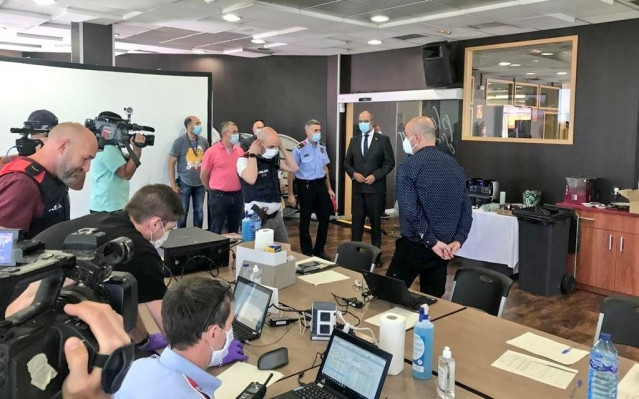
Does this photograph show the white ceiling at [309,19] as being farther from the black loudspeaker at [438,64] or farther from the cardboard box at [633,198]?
the cardboard box at [633,198]

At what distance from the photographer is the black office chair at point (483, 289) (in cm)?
291

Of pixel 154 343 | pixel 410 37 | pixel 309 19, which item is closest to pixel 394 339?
pixel 154 343

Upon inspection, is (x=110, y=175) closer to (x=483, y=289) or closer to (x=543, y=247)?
(x=483, y=289)

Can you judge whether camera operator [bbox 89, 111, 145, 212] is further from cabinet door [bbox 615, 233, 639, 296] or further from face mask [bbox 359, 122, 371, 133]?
cabinet door [bbox 615, 233, 639, 296]

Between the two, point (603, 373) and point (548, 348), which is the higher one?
point (603, 373)

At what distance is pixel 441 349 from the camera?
7.30 ft

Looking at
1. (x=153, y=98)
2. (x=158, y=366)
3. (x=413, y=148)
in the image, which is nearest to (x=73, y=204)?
(x=153, y=98)

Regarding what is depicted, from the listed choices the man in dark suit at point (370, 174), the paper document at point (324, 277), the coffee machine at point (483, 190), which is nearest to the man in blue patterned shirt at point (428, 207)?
the paper document at point (324, 277)

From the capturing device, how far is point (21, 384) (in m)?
0.87

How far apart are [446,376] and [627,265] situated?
423cm

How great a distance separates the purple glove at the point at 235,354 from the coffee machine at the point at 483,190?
482 centimetres

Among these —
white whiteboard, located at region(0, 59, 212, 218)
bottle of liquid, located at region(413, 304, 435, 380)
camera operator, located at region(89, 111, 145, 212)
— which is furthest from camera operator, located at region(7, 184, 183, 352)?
white whiteboard, located at region(0, 59, 212, 218)

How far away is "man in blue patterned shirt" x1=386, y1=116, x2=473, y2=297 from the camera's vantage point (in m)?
3.48

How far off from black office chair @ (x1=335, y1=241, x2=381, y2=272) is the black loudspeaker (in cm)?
403
